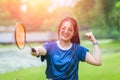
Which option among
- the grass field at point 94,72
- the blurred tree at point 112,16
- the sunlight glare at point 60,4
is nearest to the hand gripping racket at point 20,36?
the grass field at point 94,72

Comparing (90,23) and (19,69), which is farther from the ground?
(90,23)

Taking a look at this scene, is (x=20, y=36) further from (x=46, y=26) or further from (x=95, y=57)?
(x=46, y=26)

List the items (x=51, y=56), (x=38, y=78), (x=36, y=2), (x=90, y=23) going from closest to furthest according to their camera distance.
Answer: (x=51, y=56) → (x=38, y=78) → (x=36, y=2) → (x=90, y=23)

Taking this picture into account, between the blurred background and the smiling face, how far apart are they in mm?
1806

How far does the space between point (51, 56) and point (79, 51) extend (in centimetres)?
15

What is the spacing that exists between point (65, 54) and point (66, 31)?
0.11 meters

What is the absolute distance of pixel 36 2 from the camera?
13.4 feet

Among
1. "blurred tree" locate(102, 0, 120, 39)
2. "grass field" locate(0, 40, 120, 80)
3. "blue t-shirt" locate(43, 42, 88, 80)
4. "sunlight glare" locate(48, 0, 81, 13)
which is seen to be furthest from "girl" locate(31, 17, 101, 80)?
"blurred tree" locate(102, 0, 120, 39)

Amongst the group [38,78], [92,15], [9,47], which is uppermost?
[92,15]

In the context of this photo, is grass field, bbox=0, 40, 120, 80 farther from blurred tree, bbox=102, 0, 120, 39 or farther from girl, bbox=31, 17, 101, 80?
girl, bbox=31, 17, 101, 80

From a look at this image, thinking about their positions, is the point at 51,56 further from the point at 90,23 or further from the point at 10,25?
the point at 90,23

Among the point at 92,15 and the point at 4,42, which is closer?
the point at 4,42

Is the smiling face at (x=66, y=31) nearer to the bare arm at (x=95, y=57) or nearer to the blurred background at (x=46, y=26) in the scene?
the bare arm at (x=95, y=57)

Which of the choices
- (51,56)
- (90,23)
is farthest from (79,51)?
(90,23)
